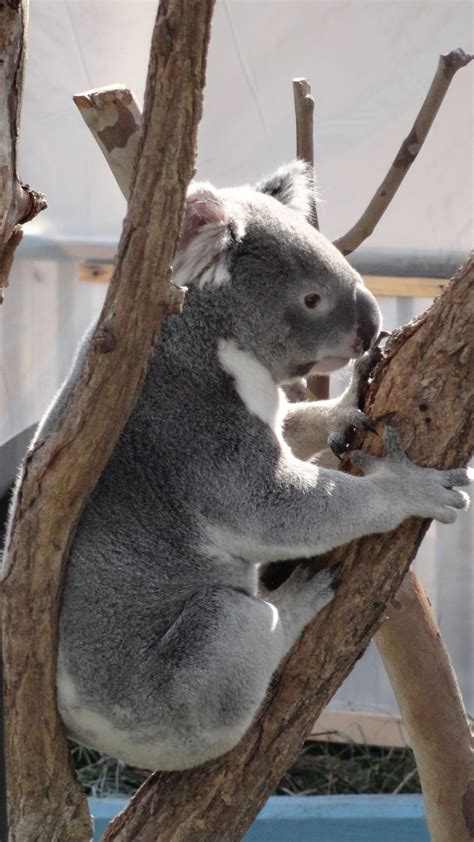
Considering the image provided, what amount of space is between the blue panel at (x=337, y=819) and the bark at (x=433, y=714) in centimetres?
159

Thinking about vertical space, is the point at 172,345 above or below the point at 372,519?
above

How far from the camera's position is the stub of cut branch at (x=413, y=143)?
3258mm

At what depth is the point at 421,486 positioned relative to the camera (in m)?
2.45

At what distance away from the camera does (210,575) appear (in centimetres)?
257

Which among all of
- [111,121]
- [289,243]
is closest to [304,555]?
[289,243]

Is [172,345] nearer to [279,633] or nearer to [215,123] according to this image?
[279,633]

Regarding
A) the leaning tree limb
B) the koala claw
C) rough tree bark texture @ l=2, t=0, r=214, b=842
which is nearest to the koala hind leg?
rough tree bark texture @ l=2, t=0, r=214, b=842

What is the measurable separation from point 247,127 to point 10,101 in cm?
259

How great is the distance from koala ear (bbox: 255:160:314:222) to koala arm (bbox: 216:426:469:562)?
0.82 metres

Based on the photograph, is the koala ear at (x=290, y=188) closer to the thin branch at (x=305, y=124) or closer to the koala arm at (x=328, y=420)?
the thin branch at (x=305, y=124)

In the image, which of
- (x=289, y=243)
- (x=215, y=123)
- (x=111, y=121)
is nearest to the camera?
(x=289, y=243)

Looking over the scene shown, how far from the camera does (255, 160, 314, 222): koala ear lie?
3.01 m

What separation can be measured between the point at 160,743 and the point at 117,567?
415 mm

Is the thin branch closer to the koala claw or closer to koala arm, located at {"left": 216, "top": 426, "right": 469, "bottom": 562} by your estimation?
the koala claw
